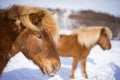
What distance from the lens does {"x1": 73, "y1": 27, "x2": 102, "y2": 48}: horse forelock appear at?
1374mm

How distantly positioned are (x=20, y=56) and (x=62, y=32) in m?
0.33

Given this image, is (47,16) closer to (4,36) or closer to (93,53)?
(4,36)

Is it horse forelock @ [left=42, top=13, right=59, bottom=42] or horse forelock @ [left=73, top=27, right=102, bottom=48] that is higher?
horse forelock @ [left=42, top=13, right=59, bottom=42]

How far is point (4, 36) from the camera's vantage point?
1064mm

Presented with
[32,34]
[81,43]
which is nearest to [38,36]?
[32,34]

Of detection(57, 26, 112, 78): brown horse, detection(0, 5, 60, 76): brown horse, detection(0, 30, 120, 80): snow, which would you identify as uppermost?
detection(0, 5, 60, 76): brown horse

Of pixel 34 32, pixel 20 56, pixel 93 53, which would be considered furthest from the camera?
pixel 93 53

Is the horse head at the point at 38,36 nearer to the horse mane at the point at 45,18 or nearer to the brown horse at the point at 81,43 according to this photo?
the horse mane at the point at 45,18

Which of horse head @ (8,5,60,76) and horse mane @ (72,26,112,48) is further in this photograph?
horse mane @ (72,26,112,48)

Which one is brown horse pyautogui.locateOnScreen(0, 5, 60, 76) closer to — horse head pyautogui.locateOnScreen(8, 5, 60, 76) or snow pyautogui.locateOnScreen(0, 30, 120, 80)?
horse head pyautogui.locateOnScreen(8, 5, 60, 76)

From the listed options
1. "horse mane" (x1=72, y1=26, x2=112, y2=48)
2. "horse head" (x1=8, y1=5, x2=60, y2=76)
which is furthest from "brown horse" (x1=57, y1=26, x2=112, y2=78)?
"horse head" (x1=8, y1=5, x2=60, y2=76)

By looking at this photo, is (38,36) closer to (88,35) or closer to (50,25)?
(50,25)

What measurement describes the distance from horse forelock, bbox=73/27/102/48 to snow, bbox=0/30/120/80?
52mm

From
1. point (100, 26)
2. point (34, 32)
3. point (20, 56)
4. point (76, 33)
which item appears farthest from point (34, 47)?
point (100, 26)
